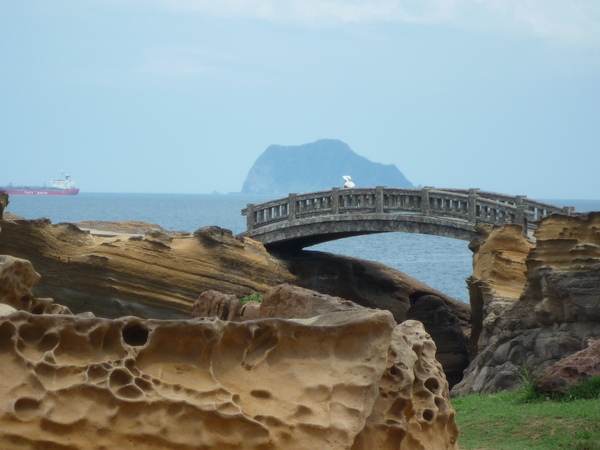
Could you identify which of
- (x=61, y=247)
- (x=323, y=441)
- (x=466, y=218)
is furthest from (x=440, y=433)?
(x=466, y=218)

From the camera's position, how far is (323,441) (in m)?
4.94

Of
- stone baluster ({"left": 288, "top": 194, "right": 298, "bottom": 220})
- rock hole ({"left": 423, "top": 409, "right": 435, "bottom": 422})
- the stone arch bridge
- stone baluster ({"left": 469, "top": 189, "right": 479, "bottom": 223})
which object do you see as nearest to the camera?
rock hole ({"left": 423, "top": 409, "right": 435, "bottom": 422})

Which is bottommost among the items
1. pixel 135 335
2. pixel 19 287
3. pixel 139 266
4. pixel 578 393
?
pixel 578 393

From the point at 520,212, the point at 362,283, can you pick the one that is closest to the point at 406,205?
the point at 362,283

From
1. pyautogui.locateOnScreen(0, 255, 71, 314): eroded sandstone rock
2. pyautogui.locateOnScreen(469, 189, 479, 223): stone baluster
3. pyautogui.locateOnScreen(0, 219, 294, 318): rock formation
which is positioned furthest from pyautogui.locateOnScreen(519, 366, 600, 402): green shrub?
pyautogui.locateOnScreen(469, 189, 479, 223): stone baluster

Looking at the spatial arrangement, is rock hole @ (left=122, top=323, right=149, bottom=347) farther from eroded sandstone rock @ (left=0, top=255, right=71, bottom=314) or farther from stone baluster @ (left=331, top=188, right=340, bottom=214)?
stone baluster @ (left=331, top=188, right=340, bottom=214)

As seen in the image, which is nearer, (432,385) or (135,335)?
(135,335)

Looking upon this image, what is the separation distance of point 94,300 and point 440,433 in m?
12.5

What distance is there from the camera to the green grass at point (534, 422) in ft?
26.9

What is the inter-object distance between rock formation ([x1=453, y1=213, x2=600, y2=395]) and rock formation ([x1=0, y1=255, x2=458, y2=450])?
326 inches

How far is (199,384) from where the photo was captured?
5.00 metres

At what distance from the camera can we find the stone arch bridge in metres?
21.2

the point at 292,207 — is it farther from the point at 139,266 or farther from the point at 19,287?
the point at 19,287

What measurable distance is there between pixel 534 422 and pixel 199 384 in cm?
502
